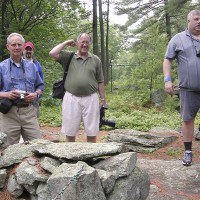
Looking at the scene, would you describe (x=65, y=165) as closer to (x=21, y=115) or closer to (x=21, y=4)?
(x=21, y=115)

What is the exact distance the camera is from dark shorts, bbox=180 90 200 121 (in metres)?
4.31

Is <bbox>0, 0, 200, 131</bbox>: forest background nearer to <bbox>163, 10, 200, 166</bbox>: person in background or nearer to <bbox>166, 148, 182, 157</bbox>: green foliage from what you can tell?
<bbox>166, 148, 182, 157</bbox>: green foliage

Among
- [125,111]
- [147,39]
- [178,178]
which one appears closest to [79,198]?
[178,178]

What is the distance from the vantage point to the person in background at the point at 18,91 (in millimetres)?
3699

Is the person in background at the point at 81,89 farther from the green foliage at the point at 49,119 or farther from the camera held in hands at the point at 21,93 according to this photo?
the green foliage at the point at 49,119

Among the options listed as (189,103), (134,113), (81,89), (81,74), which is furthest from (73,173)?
(134,113)

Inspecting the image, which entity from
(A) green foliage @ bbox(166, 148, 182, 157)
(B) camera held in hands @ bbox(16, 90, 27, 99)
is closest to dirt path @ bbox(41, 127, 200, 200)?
(A) green foliage @ bbox(166, 148, 182, 157)

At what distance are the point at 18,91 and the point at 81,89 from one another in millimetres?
923

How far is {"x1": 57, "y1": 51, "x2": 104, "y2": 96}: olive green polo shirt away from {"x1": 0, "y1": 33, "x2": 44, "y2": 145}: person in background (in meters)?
0.51

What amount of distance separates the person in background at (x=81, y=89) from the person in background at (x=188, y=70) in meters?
0.96

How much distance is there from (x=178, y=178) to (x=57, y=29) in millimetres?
12054

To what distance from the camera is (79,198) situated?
271 centimetres

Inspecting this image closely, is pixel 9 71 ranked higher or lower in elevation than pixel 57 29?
lower

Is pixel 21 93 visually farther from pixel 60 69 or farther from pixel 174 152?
pixel 60 69
